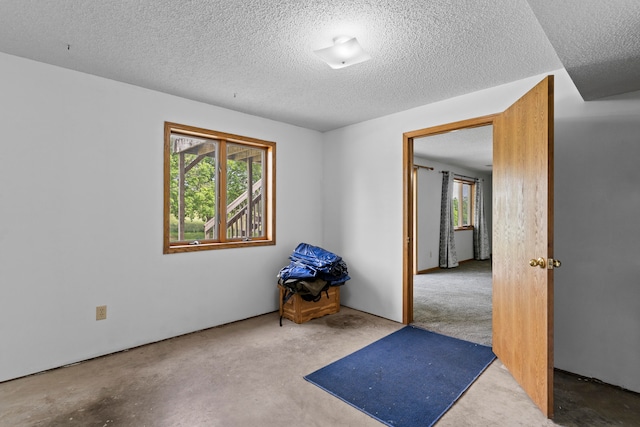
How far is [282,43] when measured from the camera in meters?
2.12

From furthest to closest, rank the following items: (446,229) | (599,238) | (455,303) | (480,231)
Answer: (480,231) → (446,229) → (455,303) → (599,238)

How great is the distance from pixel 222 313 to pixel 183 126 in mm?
1970

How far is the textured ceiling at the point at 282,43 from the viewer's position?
69.4 inches

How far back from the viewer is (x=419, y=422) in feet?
6.06

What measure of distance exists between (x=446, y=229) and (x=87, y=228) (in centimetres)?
626

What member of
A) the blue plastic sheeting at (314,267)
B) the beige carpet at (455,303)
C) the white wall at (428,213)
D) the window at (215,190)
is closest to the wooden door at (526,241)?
the beige carpet at (455,303)

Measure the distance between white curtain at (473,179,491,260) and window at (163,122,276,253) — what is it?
6.21 meters

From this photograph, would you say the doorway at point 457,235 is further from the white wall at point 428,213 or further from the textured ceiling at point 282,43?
the textured ceiling at point 282,43

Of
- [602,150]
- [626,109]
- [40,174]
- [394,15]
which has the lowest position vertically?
[40,174]

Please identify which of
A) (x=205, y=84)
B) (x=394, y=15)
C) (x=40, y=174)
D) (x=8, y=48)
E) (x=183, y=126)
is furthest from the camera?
(x=183, y=126)

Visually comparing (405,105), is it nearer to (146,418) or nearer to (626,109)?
(626,109)

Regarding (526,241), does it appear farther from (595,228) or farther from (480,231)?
(480,231)

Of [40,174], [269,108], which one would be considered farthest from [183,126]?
[40,174]

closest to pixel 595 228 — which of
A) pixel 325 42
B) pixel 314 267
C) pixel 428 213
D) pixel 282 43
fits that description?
pixel 325 42
